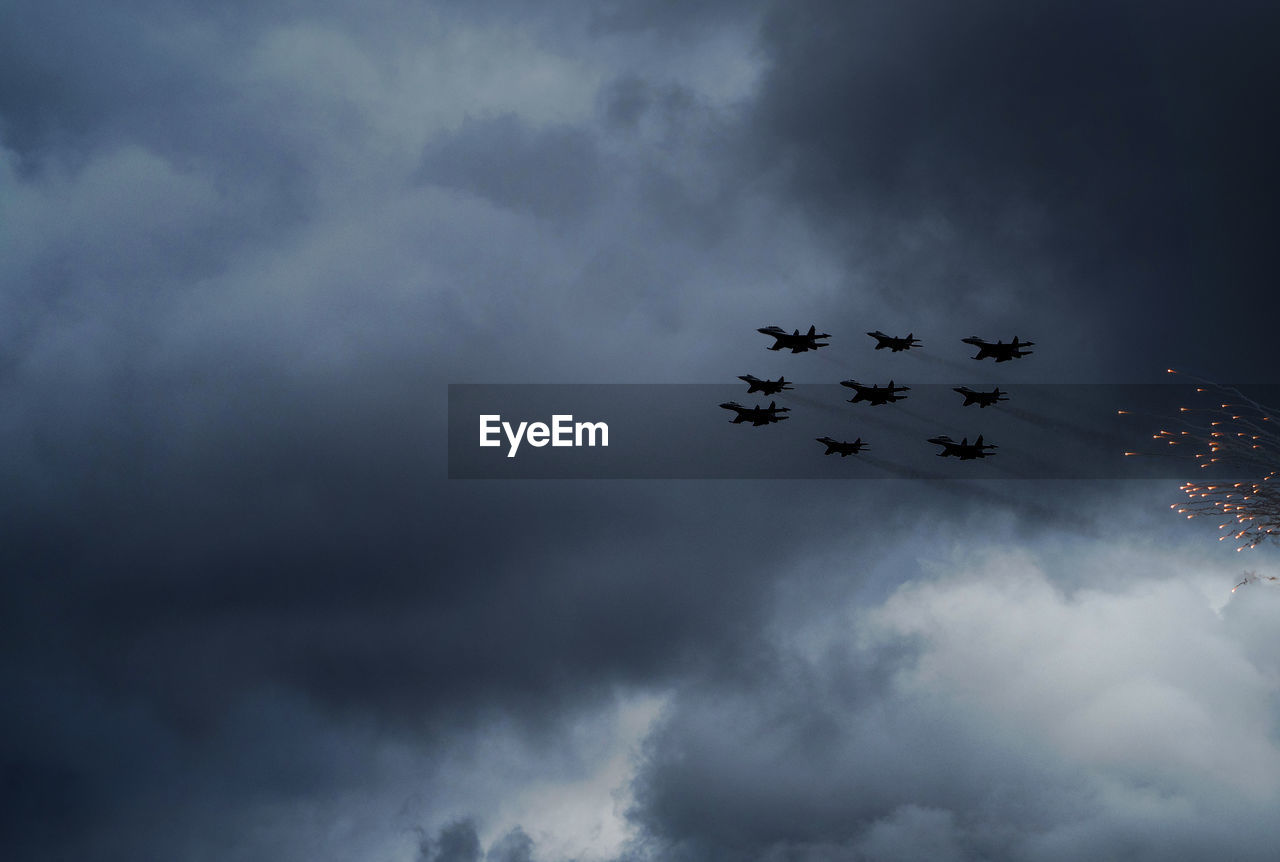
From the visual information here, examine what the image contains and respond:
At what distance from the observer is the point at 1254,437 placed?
175500 mm

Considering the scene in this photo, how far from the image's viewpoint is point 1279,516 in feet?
589

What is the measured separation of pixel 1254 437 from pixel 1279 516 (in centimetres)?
1367
